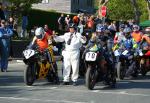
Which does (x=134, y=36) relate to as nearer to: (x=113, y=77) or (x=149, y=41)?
(x=149, y=41)

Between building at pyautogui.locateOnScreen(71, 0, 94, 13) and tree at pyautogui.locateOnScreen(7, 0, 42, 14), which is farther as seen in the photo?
building at pyautogui.locateOnScreen(71, 0, 94, 13)

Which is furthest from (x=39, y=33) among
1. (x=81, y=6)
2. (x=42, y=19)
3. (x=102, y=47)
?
(x=81, y=6)

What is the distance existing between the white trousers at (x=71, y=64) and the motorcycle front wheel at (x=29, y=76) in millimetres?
930

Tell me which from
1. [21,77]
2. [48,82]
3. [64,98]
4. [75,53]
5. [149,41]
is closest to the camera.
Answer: [64,98]

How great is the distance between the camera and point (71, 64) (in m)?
15.7

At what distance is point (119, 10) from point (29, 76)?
67258mm

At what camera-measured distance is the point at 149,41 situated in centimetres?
1944

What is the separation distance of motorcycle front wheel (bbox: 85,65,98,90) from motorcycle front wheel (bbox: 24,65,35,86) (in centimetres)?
161

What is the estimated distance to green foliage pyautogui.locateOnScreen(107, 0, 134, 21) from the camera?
268 ft

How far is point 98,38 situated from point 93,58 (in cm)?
101

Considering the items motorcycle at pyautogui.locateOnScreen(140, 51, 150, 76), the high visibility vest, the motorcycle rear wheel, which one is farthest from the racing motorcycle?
motorcycle at pyautogui.locateOnScreen(140, 51, 150, 76)

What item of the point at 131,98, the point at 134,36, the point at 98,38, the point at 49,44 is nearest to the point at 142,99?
the point at 131,98

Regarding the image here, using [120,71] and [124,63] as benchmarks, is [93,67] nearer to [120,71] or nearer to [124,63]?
[120,71]

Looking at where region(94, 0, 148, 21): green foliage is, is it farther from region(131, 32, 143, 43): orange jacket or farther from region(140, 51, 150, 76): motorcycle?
region(140, 51, 150, 76): motorcycle
